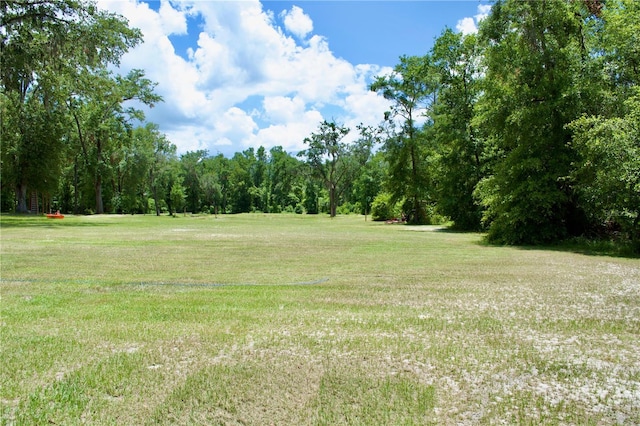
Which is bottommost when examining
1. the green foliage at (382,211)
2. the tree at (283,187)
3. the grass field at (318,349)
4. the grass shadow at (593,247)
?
the grass field at (318,349)

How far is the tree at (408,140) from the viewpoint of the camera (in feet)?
113

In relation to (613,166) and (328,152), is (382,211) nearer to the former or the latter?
(328,152)

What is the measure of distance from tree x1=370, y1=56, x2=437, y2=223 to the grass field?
85.9 ft

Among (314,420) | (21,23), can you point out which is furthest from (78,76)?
(314,420)

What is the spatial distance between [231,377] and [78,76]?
87.0 feet

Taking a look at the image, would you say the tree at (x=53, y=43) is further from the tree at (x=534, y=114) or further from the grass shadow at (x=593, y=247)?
the grass shadow at (x=593, y=247)

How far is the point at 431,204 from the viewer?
35750mm

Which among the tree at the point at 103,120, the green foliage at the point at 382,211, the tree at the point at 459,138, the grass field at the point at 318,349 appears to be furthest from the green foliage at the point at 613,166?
the tree at the point at 103,120

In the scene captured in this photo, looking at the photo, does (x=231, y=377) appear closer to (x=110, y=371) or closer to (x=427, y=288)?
(x=110, y=371)

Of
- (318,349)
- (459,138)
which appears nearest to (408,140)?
(459,138)

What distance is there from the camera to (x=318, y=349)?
4469 mm

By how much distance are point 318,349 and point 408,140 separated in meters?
31.5

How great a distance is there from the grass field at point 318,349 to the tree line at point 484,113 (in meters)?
7.54

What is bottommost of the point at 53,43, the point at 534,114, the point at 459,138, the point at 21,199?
the point at 21,199
